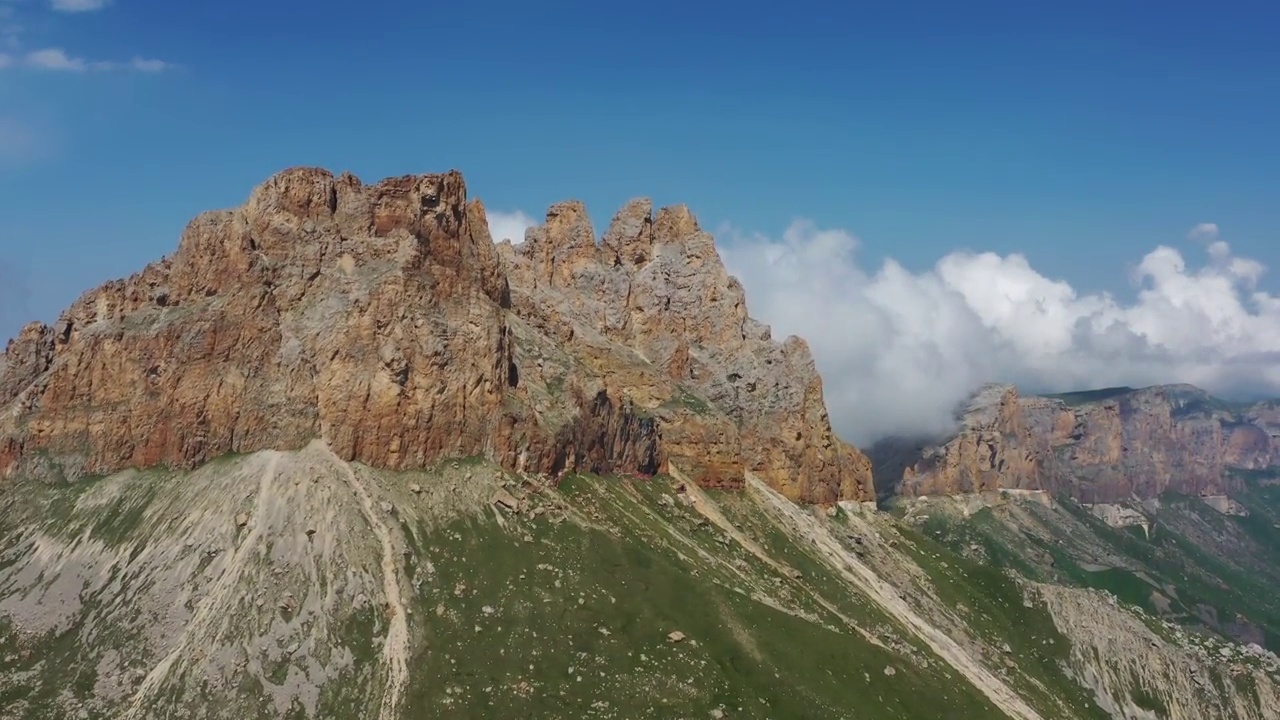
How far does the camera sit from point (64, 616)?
5851 inches

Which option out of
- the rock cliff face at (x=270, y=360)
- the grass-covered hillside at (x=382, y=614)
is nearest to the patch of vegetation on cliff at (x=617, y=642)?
the grass-covered hillside at (x=382, y=614)

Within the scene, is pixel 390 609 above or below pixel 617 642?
above

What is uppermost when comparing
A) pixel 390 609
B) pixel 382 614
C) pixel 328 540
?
pixel 328 540

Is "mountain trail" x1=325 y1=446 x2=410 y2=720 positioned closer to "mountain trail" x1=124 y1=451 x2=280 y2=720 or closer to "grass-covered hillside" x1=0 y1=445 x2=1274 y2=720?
"grass-covered hillside" x1=0 y1=445 x2=1274 y2=720

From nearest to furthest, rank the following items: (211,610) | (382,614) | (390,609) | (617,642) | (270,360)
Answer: (211,610) < (382,614) < (390,609) < (617,642) < (270,360)

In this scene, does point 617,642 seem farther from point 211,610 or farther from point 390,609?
point 211,610

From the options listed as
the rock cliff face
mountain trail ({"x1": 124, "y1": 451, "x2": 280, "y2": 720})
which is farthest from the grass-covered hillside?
the rock cliff face

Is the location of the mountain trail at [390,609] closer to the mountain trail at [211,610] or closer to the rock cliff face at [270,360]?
the rock cliff face at [270,360]

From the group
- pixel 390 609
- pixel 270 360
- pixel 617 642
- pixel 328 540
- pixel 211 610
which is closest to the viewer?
pixel 211 610

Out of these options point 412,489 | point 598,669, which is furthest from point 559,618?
point 412,489

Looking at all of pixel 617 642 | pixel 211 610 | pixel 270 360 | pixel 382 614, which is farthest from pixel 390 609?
pixel 270 360

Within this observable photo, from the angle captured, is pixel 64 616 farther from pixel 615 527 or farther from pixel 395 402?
pixel 615 527

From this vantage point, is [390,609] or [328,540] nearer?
[390,609]

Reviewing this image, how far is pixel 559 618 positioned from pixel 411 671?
2737 cm
